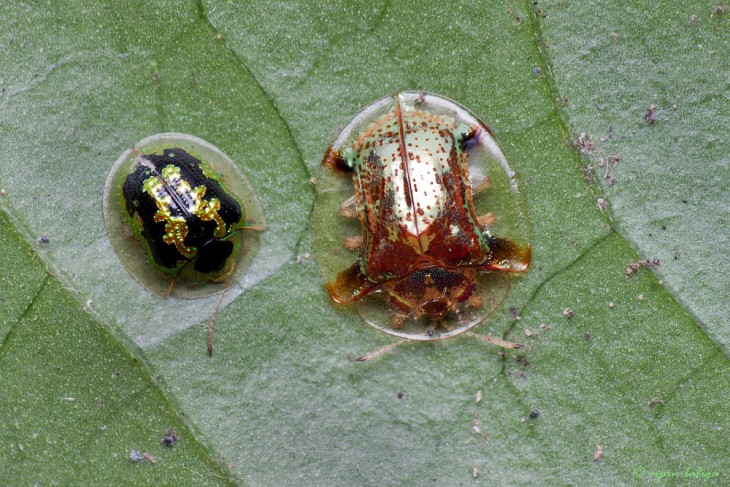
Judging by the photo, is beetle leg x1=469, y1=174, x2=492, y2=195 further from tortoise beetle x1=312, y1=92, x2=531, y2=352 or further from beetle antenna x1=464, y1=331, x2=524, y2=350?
beetle antenna x1=464, y1=331, x2=524, y2=350

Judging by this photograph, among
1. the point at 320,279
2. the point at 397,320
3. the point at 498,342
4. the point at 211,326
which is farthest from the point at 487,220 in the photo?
the point at 211,326

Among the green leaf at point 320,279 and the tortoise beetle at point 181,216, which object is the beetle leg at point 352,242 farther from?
the tortoise beetle at point 181,216

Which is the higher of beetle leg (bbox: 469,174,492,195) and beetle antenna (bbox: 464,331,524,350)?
beetle leg (bbox: 469,174,492,195)

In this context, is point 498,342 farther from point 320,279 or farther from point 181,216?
point 181,216

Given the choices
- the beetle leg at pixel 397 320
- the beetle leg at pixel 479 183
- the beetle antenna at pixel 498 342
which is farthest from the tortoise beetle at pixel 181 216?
the beetle antenna at pixel 498 342

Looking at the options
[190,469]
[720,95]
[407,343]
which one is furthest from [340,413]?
[720,95]

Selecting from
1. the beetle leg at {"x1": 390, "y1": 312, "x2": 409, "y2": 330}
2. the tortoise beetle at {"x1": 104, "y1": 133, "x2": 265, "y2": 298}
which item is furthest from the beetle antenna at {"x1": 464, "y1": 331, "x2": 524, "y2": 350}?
the tortoise beetle at {"x1": 104, "y1": 133, "x2": 265, "y2": 298}
